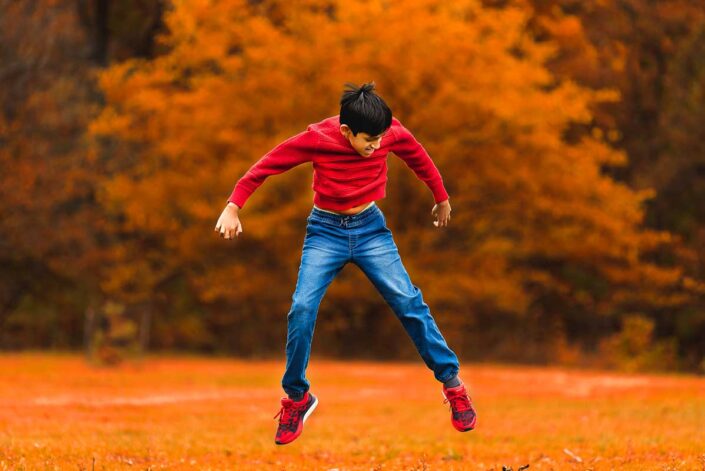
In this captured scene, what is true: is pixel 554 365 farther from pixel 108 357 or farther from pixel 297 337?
pixel 297 337

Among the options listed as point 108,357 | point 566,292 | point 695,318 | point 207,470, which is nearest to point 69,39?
point 108,357

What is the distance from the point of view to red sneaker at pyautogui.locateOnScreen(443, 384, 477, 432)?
689 cm

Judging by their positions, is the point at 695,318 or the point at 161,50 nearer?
the point at 695,318

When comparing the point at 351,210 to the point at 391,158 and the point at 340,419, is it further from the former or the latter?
the point at 391,158

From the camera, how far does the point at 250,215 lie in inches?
995

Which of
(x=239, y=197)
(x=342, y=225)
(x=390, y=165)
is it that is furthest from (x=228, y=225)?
(x=390, y=165)

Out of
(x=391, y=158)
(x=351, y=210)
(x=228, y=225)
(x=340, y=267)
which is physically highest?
(x=391, y=158)

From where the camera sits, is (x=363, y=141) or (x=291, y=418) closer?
(x=363, y=141)

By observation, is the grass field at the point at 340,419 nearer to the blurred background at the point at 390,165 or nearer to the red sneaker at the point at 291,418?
the red sneaker at the point at 291,418

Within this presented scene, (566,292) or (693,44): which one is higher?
(693,44)

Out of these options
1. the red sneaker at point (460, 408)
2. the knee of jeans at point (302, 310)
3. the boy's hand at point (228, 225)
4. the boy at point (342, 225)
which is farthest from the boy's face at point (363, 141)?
the red sneaker at point (460, 408)

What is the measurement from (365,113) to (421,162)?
2.47 ft

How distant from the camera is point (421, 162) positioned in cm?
700

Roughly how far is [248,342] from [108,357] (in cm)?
766
